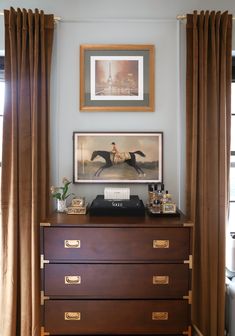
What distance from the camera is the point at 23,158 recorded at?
2.13 meters

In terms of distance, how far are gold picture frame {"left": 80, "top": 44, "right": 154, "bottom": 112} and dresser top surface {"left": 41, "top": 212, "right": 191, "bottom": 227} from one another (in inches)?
35.1

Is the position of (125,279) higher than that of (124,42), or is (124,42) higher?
(124,42)

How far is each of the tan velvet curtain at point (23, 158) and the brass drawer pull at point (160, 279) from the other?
0.90 m

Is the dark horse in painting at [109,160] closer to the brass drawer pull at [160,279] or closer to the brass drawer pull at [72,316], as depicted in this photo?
the brass drawer pull at [160,279]

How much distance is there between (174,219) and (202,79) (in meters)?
1.09

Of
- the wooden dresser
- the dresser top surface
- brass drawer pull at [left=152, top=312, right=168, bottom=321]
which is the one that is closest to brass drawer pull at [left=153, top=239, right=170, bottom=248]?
the wooden dresser

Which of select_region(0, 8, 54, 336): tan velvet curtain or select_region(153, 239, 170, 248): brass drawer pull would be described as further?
select_region(0, 8, 54, 336): tan velvet curtain

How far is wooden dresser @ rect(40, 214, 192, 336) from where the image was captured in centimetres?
176

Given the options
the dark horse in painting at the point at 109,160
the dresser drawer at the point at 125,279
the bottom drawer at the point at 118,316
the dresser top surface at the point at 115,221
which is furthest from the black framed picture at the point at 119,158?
the bottom drawer at the point at 118,316

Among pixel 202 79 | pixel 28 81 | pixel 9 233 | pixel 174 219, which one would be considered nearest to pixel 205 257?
pixel 174 219

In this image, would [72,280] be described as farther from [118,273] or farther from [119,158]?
[119,158]

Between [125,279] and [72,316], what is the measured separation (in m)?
0.42

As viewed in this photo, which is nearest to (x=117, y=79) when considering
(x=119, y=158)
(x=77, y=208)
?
(x=119, y=158)

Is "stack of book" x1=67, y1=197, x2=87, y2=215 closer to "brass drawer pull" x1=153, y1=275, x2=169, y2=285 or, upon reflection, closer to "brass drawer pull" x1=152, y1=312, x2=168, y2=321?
"brass drawer pull" x1=153, y1=275, x2=169, y2=285
